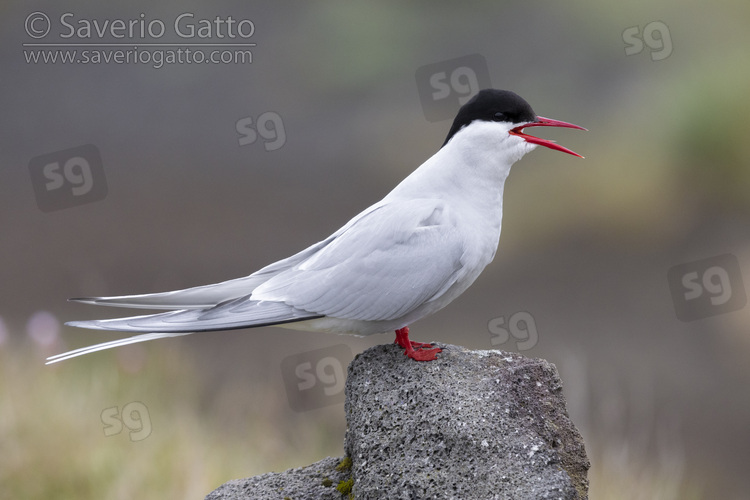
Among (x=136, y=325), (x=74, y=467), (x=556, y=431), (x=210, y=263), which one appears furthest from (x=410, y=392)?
(x=210, y=263)

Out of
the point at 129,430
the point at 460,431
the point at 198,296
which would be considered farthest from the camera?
the point at 129,430

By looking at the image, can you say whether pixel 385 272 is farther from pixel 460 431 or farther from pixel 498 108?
pixel 498 108

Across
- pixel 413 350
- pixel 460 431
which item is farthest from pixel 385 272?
pixel 460 431

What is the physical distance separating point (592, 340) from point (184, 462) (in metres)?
3.97

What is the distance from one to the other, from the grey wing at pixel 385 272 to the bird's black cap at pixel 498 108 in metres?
0.45

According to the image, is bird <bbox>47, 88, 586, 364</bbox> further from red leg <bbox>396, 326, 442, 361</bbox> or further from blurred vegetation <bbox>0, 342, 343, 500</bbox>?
blurred vegetation <bbox>0, 342, 343, 500</bbox>

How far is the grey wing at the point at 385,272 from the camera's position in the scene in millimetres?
4047

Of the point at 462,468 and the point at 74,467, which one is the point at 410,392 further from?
the point at 74,467

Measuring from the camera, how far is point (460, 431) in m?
3.82

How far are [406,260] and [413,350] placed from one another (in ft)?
1.44

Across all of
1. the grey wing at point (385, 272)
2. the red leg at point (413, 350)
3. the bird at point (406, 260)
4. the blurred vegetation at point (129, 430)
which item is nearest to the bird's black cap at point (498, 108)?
the bird at point (406, 260)

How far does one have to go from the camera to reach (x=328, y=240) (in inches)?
173

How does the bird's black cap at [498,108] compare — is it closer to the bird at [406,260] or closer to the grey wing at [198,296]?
the bird at [406,260]

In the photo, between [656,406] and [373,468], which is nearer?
[373,468]
